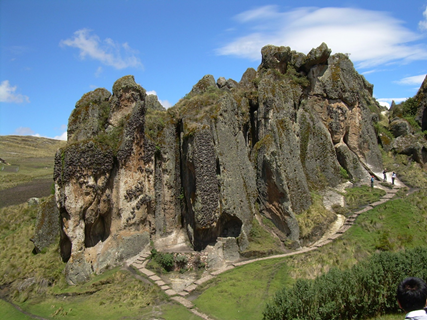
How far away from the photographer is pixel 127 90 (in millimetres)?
21188

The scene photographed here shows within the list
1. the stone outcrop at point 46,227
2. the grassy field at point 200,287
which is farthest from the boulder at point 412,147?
the stone outcrop at point 46,227

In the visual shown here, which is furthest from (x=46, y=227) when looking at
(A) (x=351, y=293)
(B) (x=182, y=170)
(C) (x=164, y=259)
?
(A) (x=351, y=293)

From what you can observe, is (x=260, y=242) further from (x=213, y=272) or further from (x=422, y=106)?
(x=422, y=106)

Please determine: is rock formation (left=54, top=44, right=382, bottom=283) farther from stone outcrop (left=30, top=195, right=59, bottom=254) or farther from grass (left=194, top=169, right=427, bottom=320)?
grass (left=194, top=169, right=427, bottom=320)

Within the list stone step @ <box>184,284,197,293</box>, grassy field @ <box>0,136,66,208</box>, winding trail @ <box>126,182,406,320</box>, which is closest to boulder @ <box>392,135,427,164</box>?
Result: winding trail @ <box>126,182,406,320</box>

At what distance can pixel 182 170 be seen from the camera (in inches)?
875

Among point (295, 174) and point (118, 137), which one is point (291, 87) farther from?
point (118, 137)

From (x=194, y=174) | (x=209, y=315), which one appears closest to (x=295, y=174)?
(x=194, y=174)

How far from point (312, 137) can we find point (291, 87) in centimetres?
428

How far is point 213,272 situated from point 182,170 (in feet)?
22.3

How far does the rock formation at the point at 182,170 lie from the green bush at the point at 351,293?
8345 mm

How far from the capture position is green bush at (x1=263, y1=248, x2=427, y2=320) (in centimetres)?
1091

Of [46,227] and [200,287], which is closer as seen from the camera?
[200,287]

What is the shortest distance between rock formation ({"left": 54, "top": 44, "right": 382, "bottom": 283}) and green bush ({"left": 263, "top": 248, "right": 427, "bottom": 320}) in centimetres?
834
